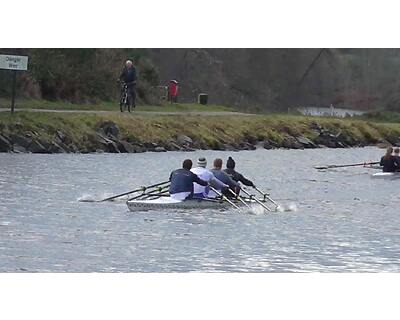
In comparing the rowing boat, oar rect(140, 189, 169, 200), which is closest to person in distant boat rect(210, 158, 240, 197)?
the rowing boat

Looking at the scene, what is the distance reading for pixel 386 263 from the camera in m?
13.5

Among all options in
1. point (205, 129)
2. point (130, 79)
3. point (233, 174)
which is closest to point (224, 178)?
point (233, 174)

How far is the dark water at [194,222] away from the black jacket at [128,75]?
1600mm

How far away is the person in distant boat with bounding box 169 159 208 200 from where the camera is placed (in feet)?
54.1

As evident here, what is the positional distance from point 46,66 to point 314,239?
3.52m

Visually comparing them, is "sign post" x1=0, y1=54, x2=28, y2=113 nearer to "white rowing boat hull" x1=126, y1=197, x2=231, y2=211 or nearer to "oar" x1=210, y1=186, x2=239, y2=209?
"white rowing boat hull" x1=126, y1=197, x2=231, y2=211

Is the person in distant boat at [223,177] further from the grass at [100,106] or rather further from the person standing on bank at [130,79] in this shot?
the person standing on bank at [130,79]

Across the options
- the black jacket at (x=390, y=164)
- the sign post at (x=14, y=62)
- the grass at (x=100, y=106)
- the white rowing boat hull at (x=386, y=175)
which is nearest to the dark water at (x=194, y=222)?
the white rowing boat hull at (x=386, y=175)

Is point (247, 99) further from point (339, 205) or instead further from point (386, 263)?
point (339, 205)

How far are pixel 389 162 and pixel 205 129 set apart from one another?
2.72 m

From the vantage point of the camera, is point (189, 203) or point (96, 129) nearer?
point (189, 203)

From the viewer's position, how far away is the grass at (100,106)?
15.0 meters

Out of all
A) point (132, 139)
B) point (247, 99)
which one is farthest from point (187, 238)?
point (132, 139)
